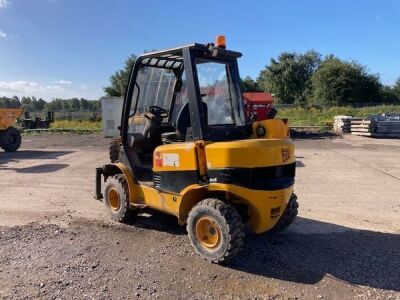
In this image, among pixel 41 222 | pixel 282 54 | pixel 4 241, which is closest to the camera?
pixel 4 241

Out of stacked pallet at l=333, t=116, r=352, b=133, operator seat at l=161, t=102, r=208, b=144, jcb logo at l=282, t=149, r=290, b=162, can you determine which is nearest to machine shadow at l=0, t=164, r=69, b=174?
operator seat at l=161, t=102, r=208, b=144

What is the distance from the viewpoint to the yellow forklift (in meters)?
4.42

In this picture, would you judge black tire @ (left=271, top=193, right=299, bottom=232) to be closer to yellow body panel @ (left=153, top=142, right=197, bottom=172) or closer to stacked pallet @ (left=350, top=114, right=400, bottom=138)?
yellow body panel @ (left=153, top=142, right=197, bottom=172)

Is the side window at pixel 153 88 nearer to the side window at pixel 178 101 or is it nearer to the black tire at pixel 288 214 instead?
the side window at pixel 178 101

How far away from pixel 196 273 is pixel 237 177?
1.07m

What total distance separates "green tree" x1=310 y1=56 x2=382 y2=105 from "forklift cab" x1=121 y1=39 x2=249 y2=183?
4622 centimetres

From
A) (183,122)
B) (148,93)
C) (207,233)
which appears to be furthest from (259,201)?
(148,93)

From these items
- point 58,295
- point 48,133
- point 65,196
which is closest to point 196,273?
point 58,295

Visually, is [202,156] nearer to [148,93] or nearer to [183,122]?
[183,122]

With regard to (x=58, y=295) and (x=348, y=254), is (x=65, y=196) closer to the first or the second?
(x=58, y=295)

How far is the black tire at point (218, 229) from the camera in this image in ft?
14.4

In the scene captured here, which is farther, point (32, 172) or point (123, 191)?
point (32, 172)

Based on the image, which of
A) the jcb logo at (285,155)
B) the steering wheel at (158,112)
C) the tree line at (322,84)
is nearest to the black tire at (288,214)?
the jcb logo at (285,155)

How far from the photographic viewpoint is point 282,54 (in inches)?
2596
